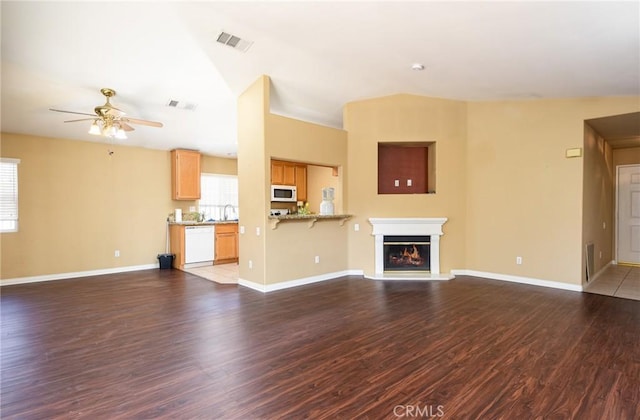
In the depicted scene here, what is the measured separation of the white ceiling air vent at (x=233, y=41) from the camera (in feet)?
12.3

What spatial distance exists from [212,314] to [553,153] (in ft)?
17.5

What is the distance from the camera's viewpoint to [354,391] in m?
2.11

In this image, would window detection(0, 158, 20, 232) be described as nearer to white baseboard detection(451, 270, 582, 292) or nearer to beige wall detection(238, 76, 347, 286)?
beige wall detection(238, 76, 347, 286)

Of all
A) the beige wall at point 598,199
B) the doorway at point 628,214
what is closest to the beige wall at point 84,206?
the beige wall at point 598,199

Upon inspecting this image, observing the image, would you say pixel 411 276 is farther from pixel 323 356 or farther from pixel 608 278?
pixel 608 278

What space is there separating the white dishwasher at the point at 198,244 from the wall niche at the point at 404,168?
3892 millimetres

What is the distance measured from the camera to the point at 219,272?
6281 mm

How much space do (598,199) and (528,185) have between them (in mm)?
1632

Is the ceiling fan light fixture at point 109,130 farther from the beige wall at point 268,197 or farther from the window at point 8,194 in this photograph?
the window at point 8,194

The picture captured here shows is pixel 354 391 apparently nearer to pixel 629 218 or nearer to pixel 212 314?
pixel 212 314

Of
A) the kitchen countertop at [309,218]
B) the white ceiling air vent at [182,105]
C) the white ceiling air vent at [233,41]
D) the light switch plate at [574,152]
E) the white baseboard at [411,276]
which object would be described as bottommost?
the white baseboard at [411,276]

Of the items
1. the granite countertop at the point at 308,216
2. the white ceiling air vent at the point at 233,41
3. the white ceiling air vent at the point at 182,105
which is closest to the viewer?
the white ceiling air vent at the point at 233,41

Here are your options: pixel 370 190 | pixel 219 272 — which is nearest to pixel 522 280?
pixel 370 190

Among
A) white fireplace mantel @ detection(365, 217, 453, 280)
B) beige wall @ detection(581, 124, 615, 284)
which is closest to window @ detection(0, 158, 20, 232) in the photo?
white fireplace mantel @ detection(365, 217, 453, 280)
